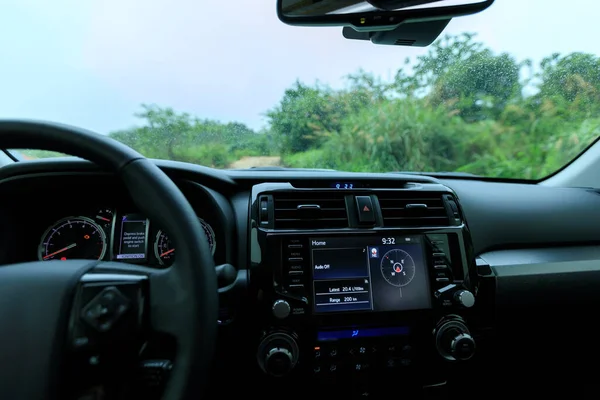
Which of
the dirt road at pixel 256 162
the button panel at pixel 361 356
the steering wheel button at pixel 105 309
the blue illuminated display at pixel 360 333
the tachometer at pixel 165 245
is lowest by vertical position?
the button panel at pixel 361 356

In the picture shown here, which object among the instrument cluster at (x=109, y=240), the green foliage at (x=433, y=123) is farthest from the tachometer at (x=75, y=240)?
the green foliage at (x=433, y=123)

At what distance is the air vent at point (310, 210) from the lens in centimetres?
200

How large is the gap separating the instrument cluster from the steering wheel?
78cm

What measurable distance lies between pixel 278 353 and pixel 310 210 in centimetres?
59

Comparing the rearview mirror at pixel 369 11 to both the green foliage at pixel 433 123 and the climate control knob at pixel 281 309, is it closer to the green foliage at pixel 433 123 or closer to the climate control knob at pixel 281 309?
the green foliage at pixel 433 123

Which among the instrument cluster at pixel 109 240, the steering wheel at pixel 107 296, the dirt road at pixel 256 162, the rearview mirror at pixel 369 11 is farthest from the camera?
the dirt road at pixel 256 162

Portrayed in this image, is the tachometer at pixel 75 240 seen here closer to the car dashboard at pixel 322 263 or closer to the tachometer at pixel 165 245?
the car dashboard at pixel 322 263

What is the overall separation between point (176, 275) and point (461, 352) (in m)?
1.34

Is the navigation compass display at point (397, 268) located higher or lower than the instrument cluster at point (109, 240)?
lower

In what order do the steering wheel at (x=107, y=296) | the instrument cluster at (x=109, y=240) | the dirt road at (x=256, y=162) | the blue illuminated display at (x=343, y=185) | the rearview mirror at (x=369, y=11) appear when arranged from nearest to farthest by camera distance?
1. the steering wheel at (x=107, y=296)
2. the rearview mirror at (x=369, y=11)
3. the instrument cluster at (x=109, y=240)
4. the blue illuminated display at (x=343, y=185)
5. the dirt road at (x=256, y=162)

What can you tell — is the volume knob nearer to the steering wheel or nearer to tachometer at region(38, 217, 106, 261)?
the steering wheel

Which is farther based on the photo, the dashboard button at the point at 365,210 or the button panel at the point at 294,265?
the dashboard button at the point at 365,210

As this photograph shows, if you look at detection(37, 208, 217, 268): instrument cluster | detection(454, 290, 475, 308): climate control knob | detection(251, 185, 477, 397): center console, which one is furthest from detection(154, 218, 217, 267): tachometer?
detection(454, 290, 475, 308): climate control knob

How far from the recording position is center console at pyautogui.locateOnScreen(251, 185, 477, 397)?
191 cm
